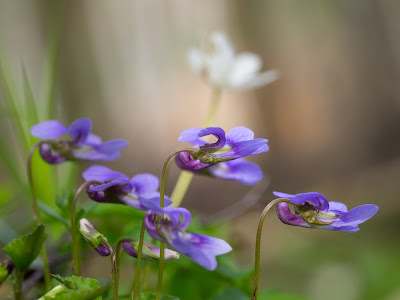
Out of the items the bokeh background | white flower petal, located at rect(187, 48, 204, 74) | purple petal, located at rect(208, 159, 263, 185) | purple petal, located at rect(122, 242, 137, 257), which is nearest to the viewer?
purple petal, located at rect(122, 242, 137, 257)

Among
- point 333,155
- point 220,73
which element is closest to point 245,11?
point 333,155

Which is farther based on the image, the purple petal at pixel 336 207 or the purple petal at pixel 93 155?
the purple petal at pixel 93 155

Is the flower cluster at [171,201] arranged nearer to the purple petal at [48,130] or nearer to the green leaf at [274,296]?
the purple petal at [48,130]

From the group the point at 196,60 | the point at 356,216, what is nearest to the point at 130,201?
the point at 356,216

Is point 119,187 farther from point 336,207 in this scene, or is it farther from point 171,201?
point 336,207

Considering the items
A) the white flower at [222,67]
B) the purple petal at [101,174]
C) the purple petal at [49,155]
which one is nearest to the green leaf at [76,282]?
the purple petal at [101,174]

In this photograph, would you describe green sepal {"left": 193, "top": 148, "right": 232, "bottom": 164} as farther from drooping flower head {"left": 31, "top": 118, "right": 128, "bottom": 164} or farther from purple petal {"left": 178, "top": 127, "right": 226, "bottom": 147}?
drooping flower head {"left": 31, "top": 118, "right": 128, "bottom": 164}

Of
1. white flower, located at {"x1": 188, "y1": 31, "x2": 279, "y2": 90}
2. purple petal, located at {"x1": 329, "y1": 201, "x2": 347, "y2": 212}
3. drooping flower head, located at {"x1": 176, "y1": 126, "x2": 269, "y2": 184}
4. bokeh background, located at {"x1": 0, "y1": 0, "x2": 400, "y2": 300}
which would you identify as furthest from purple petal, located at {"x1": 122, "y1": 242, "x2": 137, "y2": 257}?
bokeh background, located at {"x1": 0, "y1": 0, "x2": 400, "y2": 300}
